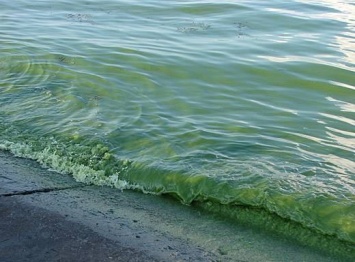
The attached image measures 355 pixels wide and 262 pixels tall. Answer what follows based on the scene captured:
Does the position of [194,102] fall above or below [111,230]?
below

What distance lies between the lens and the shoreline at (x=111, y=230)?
205 inches

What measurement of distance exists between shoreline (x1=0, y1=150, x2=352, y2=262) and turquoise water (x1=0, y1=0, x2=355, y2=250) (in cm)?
36

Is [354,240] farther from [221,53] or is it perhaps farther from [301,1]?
[301,1]

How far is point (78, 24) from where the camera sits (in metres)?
13.9

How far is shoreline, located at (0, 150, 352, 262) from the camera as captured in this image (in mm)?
5203

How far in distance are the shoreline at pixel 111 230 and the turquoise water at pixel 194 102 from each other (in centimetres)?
36

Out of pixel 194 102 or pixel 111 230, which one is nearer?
pixel 111 230

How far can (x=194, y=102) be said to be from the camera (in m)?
9.47

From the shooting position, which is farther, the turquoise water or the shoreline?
the turquoise water

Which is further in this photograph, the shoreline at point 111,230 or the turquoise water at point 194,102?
the turquoise water at point 194,102

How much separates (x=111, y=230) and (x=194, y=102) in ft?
13.6

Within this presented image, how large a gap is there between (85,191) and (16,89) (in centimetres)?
360

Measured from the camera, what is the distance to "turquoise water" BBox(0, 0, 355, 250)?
687cm

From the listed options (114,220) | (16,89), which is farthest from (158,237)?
(16,89)
